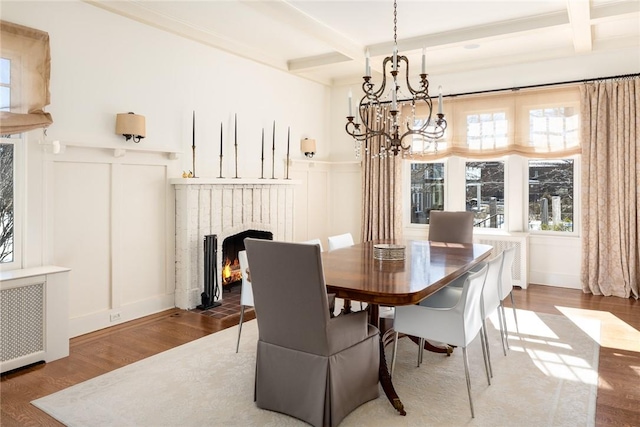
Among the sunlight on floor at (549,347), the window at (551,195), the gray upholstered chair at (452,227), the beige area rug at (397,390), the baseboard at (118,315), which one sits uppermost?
the window at (551,195)

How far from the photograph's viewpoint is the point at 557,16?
433 cm

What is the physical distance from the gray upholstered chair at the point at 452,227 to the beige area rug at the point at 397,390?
1.33 metres

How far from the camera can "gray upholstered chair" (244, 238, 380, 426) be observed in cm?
226

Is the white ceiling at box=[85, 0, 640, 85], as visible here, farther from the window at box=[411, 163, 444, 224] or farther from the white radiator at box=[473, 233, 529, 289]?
the white radiator at box=[473, 233, 529, 289]

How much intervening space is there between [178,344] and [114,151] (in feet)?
5.73

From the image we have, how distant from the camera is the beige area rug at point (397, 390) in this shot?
2.43 meters

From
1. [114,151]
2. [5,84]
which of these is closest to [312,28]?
[114,151]

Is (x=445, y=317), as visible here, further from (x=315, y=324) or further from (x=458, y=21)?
(x=458, y=21)

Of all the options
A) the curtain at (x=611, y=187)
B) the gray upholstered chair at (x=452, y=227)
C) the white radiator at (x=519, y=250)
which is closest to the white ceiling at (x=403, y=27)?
the curtain at (x=611, y=187)

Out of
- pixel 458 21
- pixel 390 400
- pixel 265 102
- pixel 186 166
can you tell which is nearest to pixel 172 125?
pixel 186 166

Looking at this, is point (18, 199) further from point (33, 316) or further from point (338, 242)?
point (338, 242)

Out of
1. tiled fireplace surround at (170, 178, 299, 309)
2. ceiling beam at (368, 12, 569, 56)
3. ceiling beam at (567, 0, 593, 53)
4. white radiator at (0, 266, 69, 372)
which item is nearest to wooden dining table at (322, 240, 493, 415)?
tiled fireplace surround at (170, 178, 299, 309)

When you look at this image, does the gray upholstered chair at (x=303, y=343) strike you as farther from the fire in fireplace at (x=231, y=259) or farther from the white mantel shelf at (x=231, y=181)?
the fire in fireplace at (x=231, y=259)

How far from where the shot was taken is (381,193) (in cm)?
648
